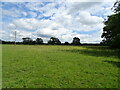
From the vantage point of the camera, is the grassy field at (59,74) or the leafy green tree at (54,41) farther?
the leafy green tree at (54,41)

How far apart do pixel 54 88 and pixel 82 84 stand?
53.3 inches

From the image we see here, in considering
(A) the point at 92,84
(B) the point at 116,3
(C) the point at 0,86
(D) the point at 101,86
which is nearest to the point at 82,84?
(A) the point at 92,84

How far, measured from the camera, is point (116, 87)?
4.49m

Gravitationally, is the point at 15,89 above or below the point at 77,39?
below

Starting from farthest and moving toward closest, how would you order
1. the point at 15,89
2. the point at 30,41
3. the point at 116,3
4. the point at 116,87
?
the point at 30,41 < the point at 116,3 < the point at 116,87 < the point at 15,89

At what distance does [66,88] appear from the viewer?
4.32m

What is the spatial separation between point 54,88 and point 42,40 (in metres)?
117

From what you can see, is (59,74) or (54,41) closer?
(59,74)

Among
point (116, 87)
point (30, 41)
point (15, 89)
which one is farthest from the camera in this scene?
point (30, 41)

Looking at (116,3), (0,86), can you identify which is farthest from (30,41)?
Answer: (0,86)

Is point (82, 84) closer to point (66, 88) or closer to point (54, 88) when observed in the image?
point (66, 88)

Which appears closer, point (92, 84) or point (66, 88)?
point (66, 88)

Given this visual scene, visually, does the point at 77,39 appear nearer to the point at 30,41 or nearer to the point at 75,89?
the point at 30,41

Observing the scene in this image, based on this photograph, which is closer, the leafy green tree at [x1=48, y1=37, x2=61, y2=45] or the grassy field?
the grassy field
